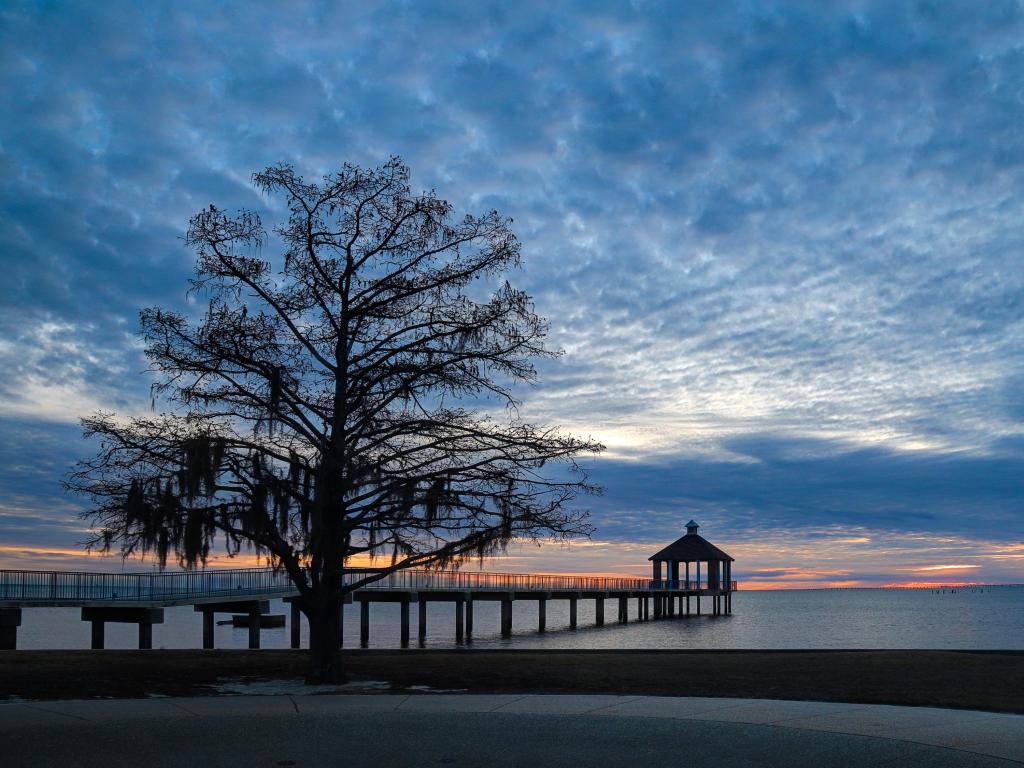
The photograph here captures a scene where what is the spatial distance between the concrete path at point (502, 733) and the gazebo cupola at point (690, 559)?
215ft

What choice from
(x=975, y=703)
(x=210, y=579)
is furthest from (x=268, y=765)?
(x=210, y=579)

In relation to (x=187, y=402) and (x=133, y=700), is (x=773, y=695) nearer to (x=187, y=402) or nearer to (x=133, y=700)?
(x=133, y=700)

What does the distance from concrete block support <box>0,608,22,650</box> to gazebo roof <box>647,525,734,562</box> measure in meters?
57.0

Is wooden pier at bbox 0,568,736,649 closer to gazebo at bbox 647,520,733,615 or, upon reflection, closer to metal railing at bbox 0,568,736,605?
metal railing at bbox 0,568,736,605

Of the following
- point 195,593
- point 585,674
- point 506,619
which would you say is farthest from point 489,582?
point 585,674

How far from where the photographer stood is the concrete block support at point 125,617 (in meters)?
30.5

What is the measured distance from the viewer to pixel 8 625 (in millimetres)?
26953

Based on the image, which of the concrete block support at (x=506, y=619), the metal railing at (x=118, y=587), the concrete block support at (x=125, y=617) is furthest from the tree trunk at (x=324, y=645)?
the concrete block support at (x=506, y=619)

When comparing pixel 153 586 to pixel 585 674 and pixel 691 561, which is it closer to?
pixel 585 674

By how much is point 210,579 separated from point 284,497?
2355 centimetres

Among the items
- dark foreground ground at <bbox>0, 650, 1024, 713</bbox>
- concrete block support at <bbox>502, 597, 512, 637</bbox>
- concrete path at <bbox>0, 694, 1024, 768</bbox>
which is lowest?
concrete block support at <bbox>502, 597, 512, 637</bbox>

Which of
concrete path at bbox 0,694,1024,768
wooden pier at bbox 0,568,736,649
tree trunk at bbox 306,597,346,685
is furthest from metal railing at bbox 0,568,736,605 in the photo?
concrete path at bbox 0,694,1024,768

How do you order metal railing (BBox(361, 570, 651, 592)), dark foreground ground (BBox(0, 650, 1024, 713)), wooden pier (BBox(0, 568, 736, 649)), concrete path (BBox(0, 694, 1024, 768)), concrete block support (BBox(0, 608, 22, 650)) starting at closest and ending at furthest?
concrete path (BBox(0, 694, 1024, 768)) → dark foreground ground (BBox(0, 650, 1024, 713)) → concrete block support (BBox(0, 608, 22, 650)) → wooden pier (BBox(0, 568, 736, 649)) → metal railing (BBox(361, 570, 651, 592))

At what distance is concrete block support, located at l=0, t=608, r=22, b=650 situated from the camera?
2666 centimetres
